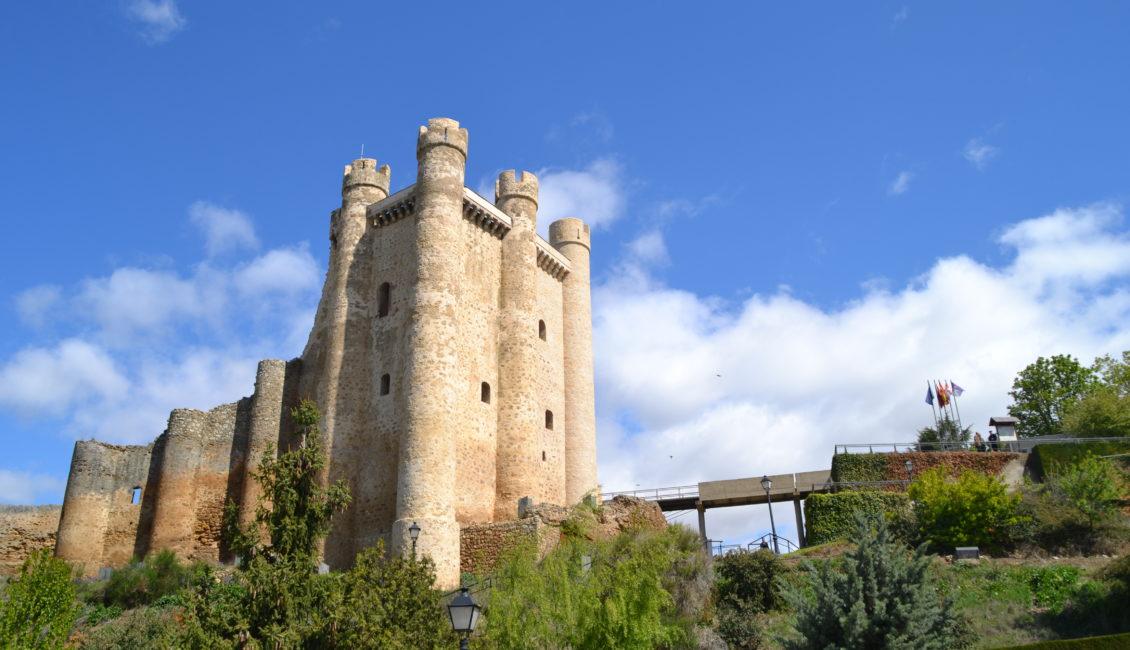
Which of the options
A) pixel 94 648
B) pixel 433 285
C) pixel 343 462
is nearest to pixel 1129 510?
pixel 433 285

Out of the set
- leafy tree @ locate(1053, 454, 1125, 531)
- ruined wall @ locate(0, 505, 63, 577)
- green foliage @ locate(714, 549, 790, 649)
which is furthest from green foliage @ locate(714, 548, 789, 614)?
ruined wall @ locate(0, 505, 63, 577)

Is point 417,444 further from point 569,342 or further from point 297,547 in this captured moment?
point 297,547

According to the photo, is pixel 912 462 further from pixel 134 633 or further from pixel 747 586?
pixel 134 633

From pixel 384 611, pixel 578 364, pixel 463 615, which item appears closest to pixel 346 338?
pixel 578 364

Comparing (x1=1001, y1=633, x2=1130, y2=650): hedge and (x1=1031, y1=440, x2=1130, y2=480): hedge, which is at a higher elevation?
(x1=1031, y1=440, x2=1130, y2=480): hedge

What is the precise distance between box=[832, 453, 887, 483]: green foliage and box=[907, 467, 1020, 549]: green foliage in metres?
5.50

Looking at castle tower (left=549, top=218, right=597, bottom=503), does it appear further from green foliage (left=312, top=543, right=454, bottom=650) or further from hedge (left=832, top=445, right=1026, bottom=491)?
green foliage (left=312, top=543, right=454, bottom=650)

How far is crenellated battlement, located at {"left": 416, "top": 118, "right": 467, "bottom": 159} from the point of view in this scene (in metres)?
31.8

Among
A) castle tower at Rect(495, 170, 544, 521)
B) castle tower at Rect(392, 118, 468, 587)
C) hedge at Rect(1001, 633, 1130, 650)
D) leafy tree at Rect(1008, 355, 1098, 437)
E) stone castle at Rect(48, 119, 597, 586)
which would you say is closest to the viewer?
hedge at Rect(1001, 633, 1130, 650)

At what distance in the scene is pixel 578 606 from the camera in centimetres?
1659

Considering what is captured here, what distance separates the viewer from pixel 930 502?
1019 inches

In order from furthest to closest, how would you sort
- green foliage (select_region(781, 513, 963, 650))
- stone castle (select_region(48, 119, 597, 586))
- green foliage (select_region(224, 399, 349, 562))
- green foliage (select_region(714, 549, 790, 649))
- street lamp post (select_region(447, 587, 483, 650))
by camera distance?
stone castle (select_region(48, 119, 597, 586)) → green foliage (select_region(714, 549, 790, 649)) → green foliage (select_region(781, 513, 963, 650)) → green foliage (select_region(224, 399, 349, 562)) → street lamp post (select_region(447, 587, 483, 650))

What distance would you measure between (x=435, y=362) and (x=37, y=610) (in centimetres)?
1377

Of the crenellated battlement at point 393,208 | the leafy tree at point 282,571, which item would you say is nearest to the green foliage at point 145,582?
the crenellated battlement at point 393,208
